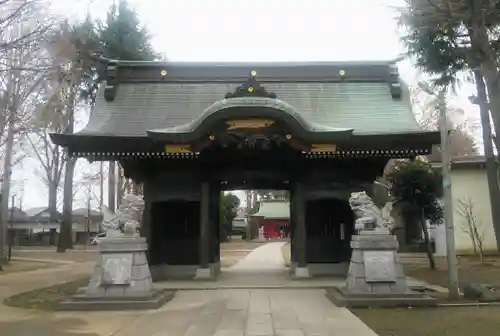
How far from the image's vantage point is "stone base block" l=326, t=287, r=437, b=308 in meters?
9.83

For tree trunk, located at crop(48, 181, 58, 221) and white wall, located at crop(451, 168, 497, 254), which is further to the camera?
tree trunk, located at crop(48, 181, 58, 221)

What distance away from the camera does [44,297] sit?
11586mm

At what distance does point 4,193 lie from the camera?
23562mm

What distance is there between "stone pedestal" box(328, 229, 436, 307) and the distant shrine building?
3.41 meters

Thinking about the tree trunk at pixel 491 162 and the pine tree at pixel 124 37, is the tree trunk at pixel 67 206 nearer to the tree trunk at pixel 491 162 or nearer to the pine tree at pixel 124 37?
the pine tree at pixel 124 37

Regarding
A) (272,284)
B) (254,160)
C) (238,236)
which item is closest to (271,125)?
(254,160)

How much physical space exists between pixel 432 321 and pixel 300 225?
21.1ft

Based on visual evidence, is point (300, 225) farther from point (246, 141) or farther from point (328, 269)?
point (246, 141)

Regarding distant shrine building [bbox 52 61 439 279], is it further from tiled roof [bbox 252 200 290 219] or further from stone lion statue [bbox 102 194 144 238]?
tiled roof [bbox 252 200 290 219]

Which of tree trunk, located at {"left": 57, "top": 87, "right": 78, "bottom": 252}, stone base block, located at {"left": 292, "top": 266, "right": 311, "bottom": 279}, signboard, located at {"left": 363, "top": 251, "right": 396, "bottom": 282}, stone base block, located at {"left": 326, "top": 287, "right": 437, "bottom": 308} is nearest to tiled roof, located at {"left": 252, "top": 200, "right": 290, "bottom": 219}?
tree trunk, located at {"left": 57, "top": 87, "right": 78, "bottom": 252}

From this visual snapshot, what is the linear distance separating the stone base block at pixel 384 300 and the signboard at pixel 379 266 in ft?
1.14

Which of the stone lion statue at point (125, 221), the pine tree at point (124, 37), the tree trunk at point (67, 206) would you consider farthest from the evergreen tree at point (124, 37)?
the stone lion statue at point (125, 221)

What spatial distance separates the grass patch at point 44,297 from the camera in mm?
10422

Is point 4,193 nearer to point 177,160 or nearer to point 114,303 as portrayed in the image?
point 177,160
